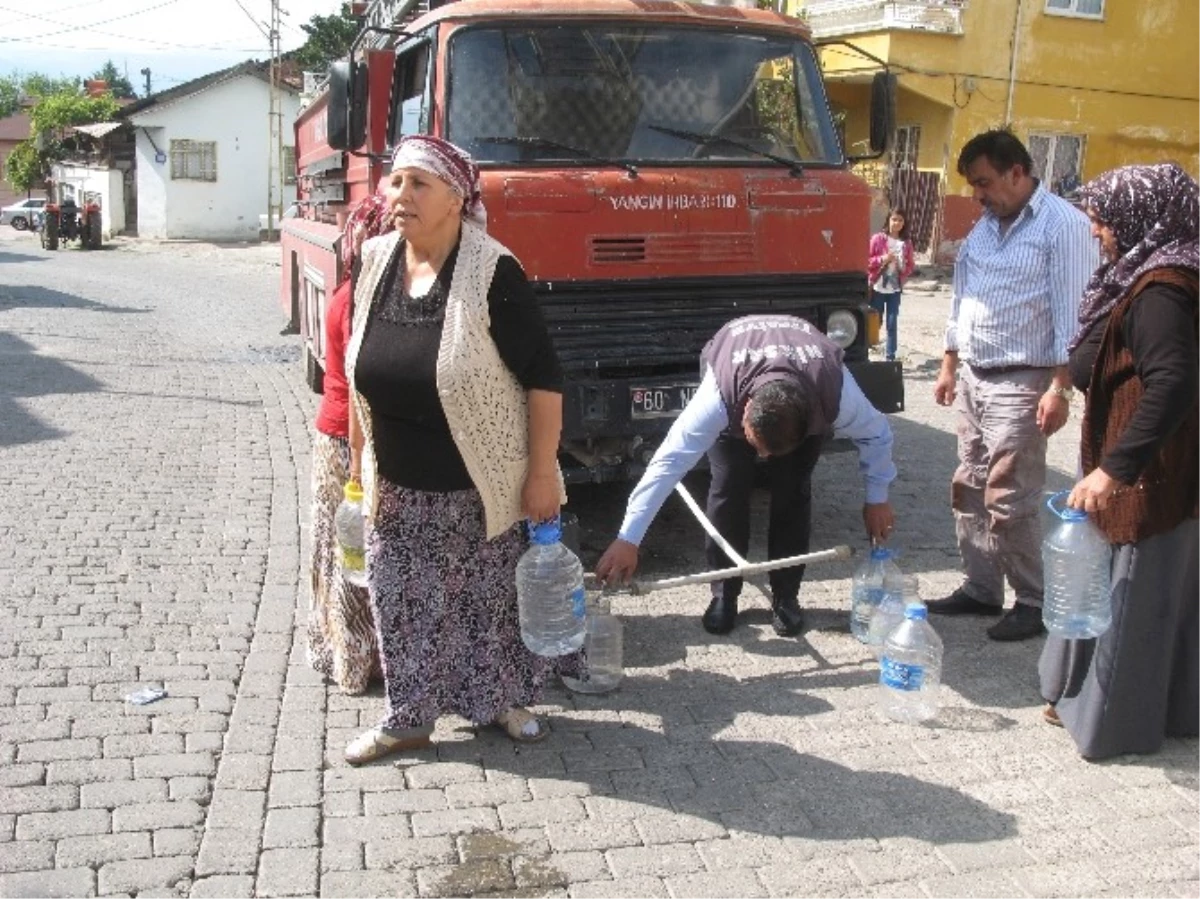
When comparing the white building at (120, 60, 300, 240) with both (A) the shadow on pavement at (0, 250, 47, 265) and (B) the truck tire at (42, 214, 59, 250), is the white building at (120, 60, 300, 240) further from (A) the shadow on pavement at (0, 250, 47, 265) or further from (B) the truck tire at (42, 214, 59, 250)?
(A) the shadow on pavement at (0, 250, 47, 265)

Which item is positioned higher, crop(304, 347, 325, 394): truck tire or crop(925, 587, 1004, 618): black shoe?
crop(304, 347, 325, 394): truck tire

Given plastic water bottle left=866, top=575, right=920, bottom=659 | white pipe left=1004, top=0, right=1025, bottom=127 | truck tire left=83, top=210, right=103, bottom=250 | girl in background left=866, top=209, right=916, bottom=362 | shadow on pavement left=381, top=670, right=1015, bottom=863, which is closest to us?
shadow on pavement left=381, top=670, right=1015, bottom=863

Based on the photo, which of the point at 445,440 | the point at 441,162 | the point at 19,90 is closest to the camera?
the point at 441,162

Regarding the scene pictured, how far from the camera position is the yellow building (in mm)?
19828

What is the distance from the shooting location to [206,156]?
1601 inches

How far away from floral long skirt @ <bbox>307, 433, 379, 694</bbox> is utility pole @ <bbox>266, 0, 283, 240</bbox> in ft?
110

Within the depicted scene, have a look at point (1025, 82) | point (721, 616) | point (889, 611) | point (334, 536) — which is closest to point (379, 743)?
point (334, 536)

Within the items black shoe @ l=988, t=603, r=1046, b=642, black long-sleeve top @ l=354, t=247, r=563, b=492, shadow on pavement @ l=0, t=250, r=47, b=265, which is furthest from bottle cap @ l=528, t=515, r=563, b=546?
shadow on pavement @ l=0, t=250, r=47, b=265

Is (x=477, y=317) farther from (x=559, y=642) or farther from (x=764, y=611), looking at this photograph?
(x=764, y=611)

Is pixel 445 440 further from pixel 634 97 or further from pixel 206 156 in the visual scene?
pixel 206 156

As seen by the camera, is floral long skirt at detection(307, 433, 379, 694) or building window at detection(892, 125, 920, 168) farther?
building window at detection(892, 125, 920, 168)

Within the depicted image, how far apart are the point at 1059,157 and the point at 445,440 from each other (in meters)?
20.5

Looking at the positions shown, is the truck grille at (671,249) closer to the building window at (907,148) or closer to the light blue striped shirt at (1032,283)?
the light blue striped shirt at (1032,283)

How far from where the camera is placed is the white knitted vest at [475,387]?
3.45 m
